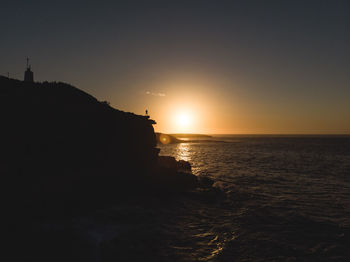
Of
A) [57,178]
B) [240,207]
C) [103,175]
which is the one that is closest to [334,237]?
[240,207]

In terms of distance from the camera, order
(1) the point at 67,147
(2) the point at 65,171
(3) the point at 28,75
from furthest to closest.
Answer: (3) the point at 28,75 < (1) the point at 67,147 < (2) the point at 65,171

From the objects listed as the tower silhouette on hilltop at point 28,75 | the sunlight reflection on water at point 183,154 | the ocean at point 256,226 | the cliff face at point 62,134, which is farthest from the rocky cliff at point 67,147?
the sunlight reflection on water at point 183,154

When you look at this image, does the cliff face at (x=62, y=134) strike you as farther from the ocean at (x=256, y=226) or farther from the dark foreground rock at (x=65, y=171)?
the ocean at (x=256, y=226)

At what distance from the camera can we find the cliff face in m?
14.2

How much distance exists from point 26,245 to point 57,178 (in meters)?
5.27

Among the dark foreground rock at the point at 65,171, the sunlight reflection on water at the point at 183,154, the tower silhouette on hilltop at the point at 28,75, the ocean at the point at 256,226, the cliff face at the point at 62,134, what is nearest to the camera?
the ocean at the point at 256,226

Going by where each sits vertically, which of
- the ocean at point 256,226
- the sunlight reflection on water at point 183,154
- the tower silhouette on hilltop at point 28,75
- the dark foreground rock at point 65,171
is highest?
the tower silhouette on hilltop at point 28,75

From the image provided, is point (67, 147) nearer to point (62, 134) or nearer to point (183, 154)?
point (62, 134)

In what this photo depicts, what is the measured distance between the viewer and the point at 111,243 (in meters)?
11.2

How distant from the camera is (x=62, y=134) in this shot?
54.1ft

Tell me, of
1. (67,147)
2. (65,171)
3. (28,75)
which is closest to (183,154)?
(28,75)

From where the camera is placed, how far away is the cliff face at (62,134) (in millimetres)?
14203

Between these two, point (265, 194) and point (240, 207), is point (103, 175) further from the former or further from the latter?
point (265, 194)

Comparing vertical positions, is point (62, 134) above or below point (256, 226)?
above
